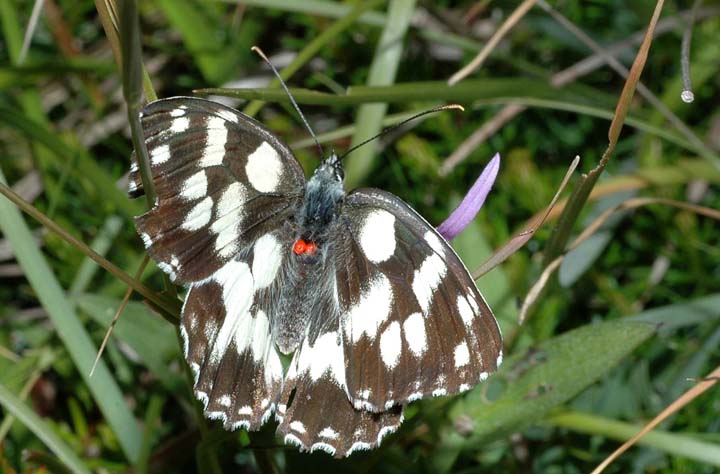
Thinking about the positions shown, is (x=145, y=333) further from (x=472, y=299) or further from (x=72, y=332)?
(x=472, y=299)

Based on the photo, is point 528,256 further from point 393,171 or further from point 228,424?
point 228,424

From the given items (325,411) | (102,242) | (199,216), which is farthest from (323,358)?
(102,242)

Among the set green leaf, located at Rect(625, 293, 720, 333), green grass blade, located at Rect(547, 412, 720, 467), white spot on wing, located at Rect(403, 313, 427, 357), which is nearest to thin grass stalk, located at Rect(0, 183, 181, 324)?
white spot on wing, located at Rect(403, 313, 427, 357)

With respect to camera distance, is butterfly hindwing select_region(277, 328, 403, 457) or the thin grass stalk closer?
the thin grass stalk

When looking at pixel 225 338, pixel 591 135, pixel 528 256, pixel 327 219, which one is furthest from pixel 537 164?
pixel 225 338

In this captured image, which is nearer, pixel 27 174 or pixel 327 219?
pixel 327 219

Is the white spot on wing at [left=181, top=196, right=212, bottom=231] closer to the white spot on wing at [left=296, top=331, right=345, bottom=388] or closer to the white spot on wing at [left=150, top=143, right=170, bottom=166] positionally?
the white spot on wing at [left=150, top=143, right=170, bottom=166]

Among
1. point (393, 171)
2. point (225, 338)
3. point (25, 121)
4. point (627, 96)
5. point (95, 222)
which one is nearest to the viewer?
point (627, 96)
